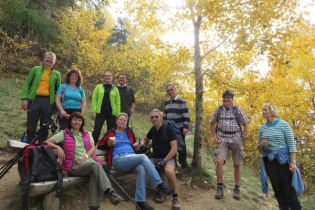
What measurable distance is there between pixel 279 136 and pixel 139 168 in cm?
247

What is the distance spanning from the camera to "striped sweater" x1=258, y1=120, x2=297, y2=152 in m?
4.32

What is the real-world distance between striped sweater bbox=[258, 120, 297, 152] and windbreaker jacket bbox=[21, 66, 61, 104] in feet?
13.2

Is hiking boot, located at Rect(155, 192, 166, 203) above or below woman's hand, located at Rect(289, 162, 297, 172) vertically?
below

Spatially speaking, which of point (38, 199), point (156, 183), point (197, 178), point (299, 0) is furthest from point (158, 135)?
point (299, 0)

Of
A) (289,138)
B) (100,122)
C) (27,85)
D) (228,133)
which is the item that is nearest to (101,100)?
(100,122)

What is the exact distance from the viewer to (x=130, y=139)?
4918 mm

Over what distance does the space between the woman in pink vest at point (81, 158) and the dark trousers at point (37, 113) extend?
819 mm

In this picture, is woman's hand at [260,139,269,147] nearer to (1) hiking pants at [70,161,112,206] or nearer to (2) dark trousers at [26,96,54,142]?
(1) hiking pants at [70,161,112,206]

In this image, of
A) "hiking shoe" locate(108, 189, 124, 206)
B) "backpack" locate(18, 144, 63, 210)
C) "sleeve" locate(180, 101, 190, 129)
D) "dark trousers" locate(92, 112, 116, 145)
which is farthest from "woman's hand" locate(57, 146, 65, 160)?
"sleeve" locate(180, 101, 190, 129)

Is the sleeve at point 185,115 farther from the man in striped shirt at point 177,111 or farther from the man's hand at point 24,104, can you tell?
the man's hand at point 24,104

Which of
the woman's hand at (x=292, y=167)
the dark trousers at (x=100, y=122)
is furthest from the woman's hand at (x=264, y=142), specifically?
the dark trousers at (x=100, y=122)

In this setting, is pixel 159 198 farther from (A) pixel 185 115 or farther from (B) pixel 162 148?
(A) pixel 185 115

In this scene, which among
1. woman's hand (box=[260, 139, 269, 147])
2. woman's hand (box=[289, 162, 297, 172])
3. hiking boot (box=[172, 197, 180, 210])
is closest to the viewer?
woman's hand (box=[289, 162, 297, 172])

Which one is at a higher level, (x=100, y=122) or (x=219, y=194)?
(x=100, y=122)
